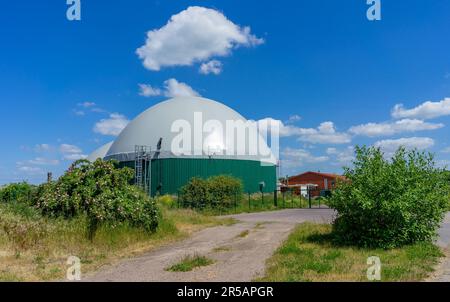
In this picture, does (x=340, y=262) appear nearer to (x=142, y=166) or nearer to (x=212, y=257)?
(x=212, y=257)

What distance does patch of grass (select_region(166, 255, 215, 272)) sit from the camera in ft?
29.3

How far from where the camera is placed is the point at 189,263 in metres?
9.44

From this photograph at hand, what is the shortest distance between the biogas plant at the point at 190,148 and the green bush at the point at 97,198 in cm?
1699

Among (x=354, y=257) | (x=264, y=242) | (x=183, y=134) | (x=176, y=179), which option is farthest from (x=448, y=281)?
(x=183, y=134)

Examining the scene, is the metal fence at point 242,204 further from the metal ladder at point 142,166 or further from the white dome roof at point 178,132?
the metal ladder at point 142,166

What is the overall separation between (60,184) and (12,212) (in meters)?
1.68

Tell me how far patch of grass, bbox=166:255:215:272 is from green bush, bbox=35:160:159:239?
3.79 metres

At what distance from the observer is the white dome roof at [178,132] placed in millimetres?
33438

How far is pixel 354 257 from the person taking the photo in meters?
9.61

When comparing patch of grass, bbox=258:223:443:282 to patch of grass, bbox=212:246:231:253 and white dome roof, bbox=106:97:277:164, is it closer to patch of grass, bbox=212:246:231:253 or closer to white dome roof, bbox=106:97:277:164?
patch of grass, bbox=212:246:231:253

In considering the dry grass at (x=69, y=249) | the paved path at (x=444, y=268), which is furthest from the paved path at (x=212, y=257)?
the paved path at (x=444, y=268)

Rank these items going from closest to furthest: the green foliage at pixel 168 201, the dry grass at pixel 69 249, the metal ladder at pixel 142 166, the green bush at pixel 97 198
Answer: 1. the dry grass at pixel 69 249
2. the green bush at pixel 97 198
3. the green foliage at pixel 168 201
4. the metal ladder at pixel 142 166

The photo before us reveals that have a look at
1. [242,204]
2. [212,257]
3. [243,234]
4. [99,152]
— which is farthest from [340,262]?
[99,152]

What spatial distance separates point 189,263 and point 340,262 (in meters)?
3.34
